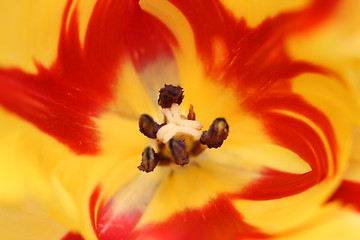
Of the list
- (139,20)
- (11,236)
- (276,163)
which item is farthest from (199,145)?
(11,236)

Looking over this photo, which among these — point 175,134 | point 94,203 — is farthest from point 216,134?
point 94,203

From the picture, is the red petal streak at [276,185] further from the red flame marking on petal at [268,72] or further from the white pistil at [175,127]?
the white pistil at [175,127]

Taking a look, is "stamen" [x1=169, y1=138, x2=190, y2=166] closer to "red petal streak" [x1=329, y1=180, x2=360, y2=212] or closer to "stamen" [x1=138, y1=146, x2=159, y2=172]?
"stamen" [x1=138, y1=146, x2=159, y2=172]

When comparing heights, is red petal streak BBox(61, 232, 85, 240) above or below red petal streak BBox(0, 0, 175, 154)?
below

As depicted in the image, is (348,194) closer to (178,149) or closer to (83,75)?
(178,149)

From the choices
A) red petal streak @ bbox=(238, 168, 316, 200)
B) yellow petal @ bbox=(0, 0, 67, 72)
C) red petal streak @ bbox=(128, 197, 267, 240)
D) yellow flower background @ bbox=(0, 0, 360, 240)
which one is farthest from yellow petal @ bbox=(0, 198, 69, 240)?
red petal streak @ bbox=(238, 168, 316, 200)

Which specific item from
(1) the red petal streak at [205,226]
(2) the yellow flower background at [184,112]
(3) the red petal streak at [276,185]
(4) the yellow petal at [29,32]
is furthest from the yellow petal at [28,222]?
(3) the red petal streak at [276,185]

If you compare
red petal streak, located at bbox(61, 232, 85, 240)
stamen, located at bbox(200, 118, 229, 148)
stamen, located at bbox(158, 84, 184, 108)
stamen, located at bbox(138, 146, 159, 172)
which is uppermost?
stamen, located at bbox(158, 84, 184, 108)
